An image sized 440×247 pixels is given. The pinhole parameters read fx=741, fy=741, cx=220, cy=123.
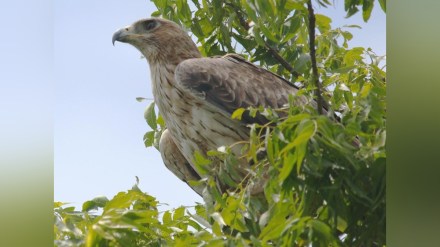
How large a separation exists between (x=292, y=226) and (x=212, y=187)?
0.35 metres

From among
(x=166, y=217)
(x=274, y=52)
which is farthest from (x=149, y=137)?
(x=166, y=217)

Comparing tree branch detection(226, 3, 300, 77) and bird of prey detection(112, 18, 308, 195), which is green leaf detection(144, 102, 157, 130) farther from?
tree branch detection(226, 3, 300, 77)

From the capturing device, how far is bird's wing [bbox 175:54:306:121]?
2836mm

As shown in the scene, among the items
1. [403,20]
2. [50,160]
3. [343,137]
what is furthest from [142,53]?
[403,20]

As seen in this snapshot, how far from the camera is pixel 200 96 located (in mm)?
2822

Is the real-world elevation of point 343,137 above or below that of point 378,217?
above

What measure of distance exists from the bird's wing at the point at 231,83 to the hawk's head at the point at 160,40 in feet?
0.71

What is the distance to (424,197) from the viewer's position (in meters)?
1.29

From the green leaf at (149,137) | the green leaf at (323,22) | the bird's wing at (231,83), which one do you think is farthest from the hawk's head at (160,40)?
the green leaf at (323,22)

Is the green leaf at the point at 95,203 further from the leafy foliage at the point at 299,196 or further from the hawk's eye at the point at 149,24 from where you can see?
the hawk's eye at the point at 149,24

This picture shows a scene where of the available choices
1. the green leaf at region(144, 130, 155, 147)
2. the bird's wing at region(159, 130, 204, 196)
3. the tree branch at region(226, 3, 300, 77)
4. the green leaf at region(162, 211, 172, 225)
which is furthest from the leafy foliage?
the green leaf at region(144, 130, 155, 147)

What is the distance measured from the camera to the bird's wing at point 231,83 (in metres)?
2.84

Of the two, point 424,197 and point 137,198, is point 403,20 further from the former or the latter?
point 137,198

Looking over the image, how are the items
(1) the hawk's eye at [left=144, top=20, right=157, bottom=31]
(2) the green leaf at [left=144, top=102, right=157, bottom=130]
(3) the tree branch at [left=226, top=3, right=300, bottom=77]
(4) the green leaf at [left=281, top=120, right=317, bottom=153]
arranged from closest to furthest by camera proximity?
(4) the green leaf at [left=281, top=120, right=317, bottom=153]
(3) the tree branch at [left=226, top=3, right=300, bottom=77]
(2) the green leaf at [left=144, top=102, right=157, bottom=130]
(1) the hawk's eye at [left=144, top=20, right=157, bottom=31]
